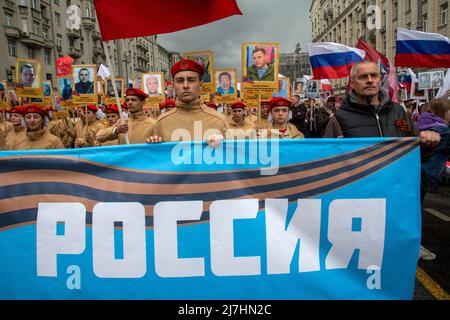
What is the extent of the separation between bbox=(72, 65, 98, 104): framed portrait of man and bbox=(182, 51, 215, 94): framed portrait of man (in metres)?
1.90

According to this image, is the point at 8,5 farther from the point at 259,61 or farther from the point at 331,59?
the point at 259,61

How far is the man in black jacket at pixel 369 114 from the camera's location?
9.45ft

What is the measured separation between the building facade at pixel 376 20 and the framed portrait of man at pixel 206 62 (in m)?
5.20

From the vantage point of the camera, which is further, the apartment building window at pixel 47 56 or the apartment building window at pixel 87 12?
the apartment building window at pixel 87 12

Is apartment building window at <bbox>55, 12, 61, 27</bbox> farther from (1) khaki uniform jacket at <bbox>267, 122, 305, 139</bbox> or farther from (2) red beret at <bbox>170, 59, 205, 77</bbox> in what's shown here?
(2) red beret at <bbox>170, 59, 205, 77</bbox>

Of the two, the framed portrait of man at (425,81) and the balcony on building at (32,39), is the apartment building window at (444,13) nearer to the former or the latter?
the framed portrait of man at (425,81)

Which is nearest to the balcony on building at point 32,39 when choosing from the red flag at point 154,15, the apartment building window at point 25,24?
the apartment building window at point 25,24

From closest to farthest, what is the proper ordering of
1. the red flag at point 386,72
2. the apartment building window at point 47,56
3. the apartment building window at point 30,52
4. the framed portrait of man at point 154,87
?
1. the red flag at point 386,72
2. the framed portrait of man at point 154,87
3. the apartment building window at point 30,52
4. the apartment building window at point 47,56

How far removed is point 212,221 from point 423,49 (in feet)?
20.5

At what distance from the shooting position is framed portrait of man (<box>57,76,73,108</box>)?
297 inches

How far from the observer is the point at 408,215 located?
7.79 ft

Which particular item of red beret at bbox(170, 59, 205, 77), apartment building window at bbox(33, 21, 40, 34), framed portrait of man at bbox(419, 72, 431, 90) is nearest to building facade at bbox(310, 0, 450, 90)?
framed portrait of man at bbox(419, 72, 431, 90)
